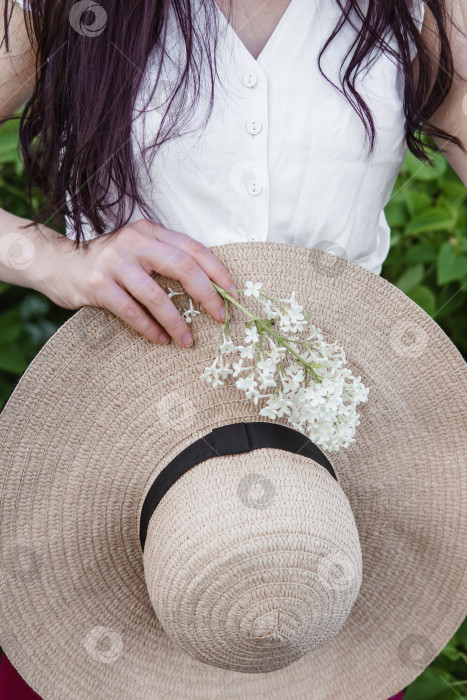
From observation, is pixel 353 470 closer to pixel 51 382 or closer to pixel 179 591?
pixel 179 591

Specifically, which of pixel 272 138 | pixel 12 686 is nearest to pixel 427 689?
pixel 12 686

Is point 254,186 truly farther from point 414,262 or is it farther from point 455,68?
point 414,262

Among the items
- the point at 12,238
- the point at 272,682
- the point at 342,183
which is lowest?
the point at 272,682

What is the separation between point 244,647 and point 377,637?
269 millimetres

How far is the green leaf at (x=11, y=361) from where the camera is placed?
1812 mm

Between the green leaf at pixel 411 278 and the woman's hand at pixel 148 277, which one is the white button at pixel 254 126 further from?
the green leaf at pixel 411 278

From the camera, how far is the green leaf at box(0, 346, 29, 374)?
5.94 ft

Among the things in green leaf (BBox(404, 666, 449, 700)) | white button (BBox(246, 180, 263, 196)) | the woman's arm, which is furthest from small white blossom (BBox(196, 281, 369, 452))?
green leaf (BBox(404, 666, 449, 700))

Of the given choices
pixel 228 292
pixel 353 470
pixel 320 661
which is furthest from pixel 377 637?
pixel 228 292

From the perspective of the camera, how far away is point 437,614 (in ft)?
3.30

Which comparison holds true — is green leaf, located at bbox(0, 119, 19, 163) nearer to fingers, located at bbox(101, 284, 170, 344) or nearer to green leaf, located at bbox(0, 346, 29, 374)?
green leaf, located at bbox(0, 346, 29, 374)

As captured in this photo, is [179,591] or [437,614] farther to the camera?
[437,614]

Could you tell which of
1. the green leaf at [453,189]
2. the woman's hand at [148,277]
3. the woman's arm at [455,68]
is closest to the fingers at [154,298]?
the woman's hand at [148,277]

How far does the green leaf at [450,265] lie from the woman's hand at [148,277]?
1.12 m
